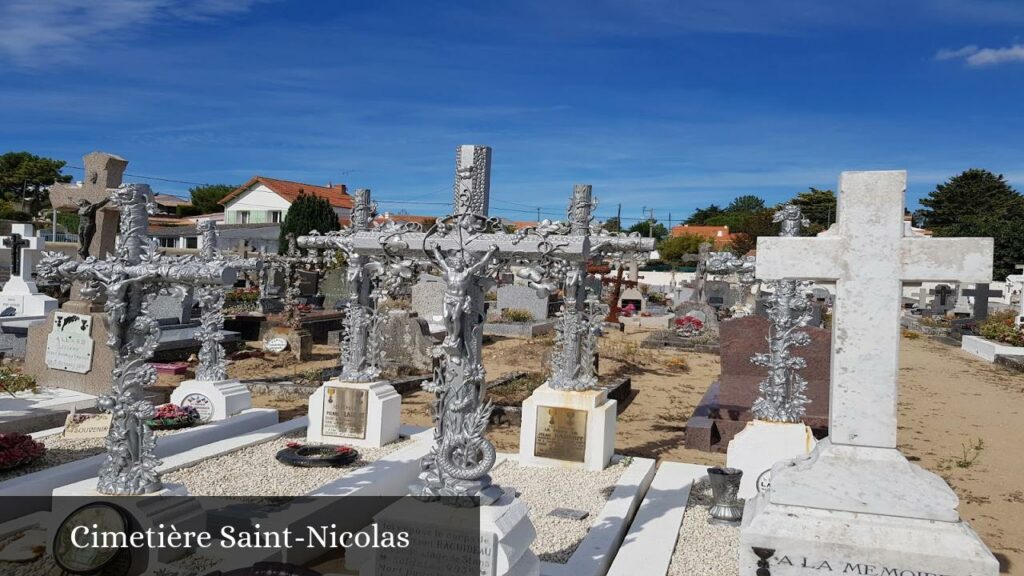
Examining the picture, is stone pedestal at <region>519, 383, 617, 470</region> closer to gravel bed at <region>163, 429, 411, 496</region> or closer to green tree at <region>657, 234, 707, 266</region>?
gravel bed at <region>163, 429, 411, 496</region>

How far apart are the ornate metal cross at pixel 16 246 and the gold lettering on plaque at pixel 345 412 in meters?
14.7

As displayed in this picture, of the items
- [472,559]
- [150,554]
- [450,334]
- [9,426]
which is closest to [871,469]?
[472,559]

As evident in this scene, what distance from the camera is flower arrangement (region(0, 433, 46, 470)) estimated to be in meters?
6.53

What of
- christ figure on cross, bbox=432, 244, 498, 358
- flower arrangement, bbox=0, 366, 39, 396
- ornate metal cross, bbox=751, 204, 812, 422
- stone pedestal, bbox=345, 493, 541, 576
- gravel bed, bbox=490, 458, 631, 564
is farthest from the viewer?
flower arrangement, bbox=0, 366, 39, 396

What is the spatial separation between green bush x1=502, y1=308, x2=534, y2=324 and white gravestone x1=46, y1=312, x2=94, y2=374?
14.0m

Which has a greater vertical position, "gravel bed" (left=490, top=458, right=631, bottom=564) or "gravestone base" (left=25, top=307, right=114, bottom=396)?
"gravestone base" (left=25, top=307, right=114, bottom=396)

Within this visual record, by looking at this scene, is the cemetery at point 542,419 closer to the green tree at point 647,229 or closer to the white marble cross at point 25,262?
the white marble cross at point 25,262

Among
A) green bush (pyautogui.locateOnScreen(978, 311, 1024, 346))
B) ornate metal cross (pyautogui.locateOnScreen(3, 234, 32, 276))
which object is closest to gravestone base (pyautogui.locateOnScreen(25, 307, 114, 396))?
ornate metal cross (pyautogui.locateOnScreen(3, 234, 32, 276))

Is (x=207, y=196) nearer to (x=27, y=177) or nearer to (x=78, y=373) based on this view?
(x=27, y=177)

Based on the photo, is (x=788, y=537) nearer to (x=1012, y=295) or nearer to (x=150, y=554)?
(x=150, y=554)

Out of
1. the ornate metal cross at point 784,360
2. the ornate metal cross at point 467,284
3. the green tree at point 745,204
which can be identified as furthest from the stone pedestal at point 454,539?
the green tree at point 745,204

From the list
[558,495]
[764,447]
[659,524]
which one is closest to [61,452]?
[558,495]

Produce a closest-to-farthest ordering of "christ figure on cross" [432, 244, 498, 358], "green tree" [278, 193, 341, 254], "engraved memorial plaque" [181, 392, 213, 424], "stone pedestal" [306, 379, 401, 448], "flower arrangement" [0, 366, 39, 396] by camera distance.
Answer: "christ figure on cross" [432, 244, 498, 358], "stone pedestal" [306, 379, 401, 448], "engraved memorial plaque" [181, 392, 213, 424], "flower arrangement" [0, 366, 39, 396], "green tree" [278, 193, 341, 254]

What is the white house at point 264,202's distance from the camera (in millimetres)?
55844
